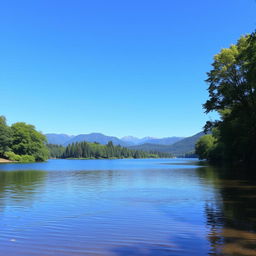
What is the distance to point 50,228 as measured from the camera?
1055cm

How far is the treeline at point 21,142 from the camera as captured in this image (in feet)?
355

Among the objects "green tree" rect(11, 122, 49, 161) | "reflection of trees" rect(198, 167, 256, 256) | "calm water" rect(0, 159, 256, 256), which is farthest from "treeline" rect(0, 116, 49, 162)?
"reflection of trees" rect(198, 167, 256, 256)

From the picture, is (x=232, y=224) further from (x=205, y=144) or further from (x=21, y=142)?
(x=21, y=142)

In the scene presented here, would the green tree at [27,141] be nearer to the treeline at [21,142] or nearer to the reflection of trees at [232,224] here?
the treeline at [21,142]

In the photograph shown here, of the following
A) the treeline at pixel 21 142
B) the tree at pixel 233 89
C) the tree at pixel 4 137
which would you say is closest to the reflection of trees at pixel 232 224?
the tree at pixel 233 89

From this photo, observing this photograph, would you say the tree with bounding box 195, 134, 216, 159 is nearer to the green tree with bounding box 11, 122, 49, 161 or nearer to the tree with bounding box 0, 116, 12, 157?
the green tree with bounding box 11, 122, 49, 161

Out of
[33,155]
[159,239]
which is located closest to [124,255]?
[159,239]

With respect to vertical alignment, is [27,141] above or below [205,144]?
above

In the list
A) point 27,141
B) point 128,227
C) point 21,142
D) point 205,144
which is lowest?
point 128,227

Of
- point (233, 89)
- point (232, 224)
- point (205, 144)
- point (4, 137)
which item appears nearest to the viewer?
point (232, 224)

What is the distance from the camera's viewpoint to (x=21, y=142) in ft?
391

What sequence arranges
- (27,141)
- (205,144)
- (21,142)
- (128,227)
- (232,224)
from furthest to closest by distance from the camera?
(27,141)
(21,142)
(205,144)
(232,224)
(128,227)

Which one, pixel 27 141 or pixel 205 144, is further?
pixel 27 141

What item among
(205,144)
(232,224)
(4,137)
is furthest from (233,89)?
(4,137)
